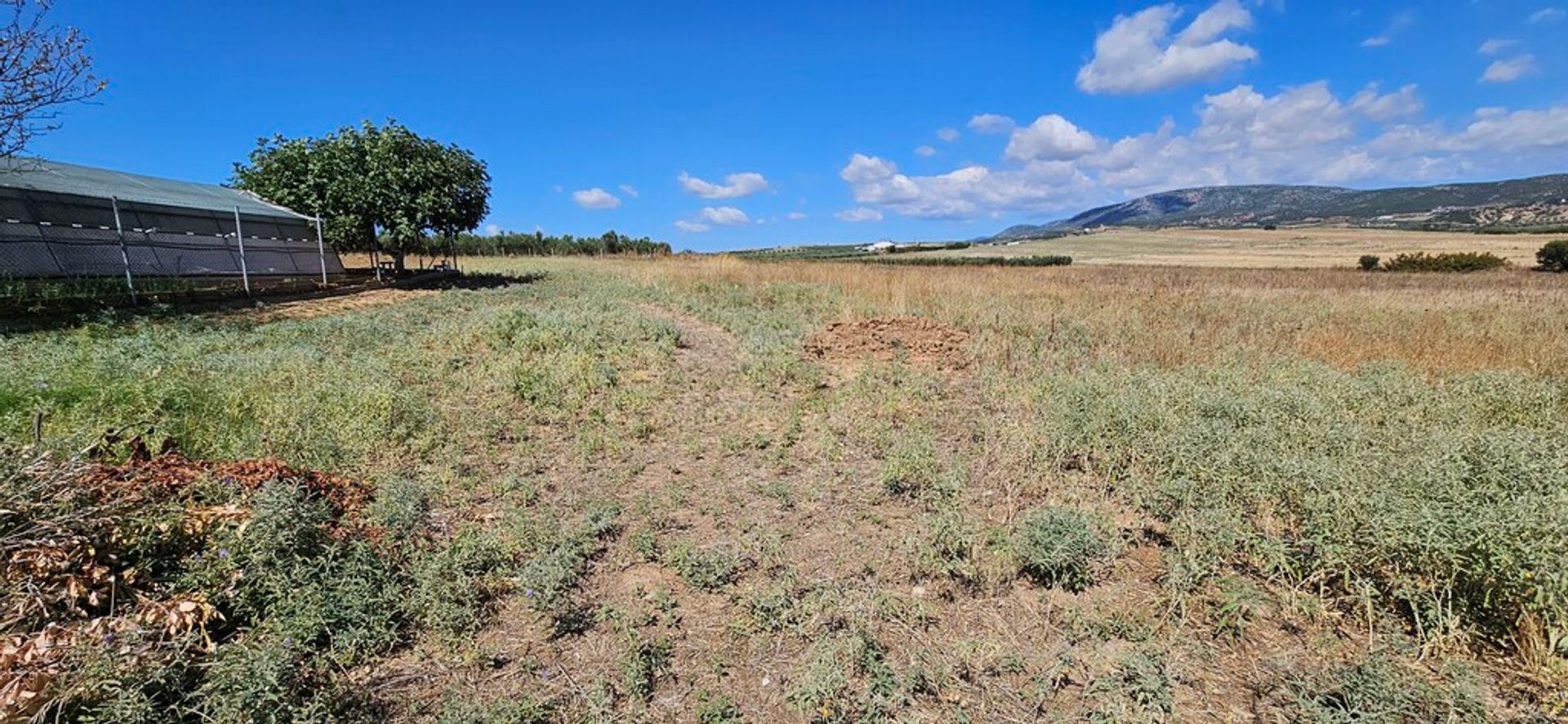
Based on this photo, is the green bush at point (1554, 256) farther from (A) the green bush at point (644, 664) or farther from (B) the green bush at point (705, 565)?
(A) the green bush at point (644, 664)

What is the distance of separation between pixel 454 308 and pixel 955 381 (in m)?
12.7

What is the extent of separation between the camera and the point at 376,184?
1892 centimetres

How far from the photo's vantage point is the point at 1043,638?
10.3ft

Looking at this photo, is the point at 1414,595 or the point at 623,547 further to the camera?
the point at 623,547

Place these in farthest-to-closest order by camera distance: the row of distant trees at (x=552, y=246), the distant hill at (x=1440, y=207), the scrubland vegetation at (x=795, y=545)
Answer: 1. the distant hill at (x=1440, y=207)
2. the row of distant trees at (x=552, y=246)
3. the scrubland vegetation at (x=795, y=545)

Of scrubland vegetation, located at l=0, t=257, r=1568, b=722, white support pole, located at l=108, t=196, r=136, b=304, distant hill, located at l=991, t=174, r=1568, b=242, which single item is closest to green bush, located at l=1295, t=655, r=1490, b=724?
scrubland vegetation, located at l=0, t=257, r=1568, b=722

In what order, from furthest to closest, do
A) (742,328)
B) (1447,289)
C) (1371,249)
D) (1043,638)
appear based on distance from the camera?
(1371,249)
(1447,289)
(742,328)
(1043,638)

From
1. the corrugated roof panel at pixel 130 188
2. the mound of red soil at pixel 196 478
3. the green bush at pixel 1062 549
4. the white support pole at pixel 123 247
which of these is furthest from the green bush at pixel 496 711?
the corrugated roof panel at pixel 130 188

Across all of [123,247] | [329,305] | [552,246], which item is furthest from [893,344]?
[552,246]

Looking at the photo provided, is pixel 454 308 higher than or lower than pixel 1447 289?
higher

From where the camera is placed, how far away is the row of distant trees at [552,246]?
53.4 m

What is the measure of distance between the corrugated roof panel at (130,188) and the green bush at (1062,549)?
1846cm

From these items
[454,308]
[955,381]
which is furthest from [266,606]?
[454,308]

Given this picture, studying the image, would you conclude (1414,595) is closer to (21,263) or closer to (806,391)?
(806,391)
